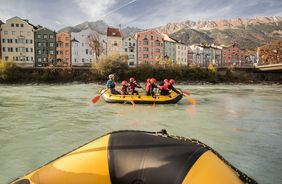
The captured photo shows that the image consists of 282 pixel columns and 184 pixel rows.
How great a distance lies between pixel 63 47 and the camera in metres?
60.0

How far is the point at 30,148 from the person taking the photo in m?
6.80

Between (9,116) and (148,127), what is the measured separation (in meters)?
6.23

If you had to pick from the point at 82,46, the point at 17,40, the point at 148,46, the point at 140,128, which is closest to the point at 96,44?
the point at 82,46

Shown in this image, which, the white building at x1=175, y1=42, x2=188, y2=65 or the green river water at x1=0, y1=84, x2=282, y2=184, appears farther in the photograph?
the white building at x1=175, y1=42, x2=188, y2=65

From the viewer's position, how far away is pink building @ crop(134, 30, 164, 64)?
65.6 metres

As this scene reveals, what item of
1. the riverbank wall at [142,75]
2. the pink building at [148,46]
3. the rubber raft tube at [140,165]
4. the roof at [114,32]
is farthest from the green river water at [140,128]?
the pink building at [148,46]

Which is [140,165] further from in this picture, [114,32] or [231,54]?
[231,54]

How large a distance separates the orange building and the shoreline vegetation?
51.7 ft

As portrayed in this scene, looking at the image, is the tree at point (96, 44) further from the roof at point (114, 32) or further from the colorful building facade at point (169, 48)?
the colorful building facade at point (169, 48)

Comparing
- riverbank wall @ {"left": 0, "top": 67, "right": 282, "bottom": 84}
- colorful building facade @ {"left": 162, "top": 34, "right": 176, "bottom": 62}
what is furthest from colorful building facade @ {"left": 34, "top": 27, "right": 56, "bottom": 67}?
colorful building facade @ {"left": 162, "top": 34, "right": 176, "bottom": 62}

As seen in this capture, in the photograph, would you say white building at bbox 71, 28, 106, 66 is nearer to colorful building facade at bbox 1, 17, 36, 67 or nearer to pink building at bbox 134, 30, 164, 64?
pink building at bbox 134, 30, 164, 64

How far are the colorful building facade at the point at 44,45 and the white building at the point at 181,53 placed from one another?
33013 millimetres

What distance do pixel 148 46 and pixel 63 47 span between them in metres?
20.4

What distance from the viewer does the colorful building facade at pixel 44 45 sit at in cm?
5834
